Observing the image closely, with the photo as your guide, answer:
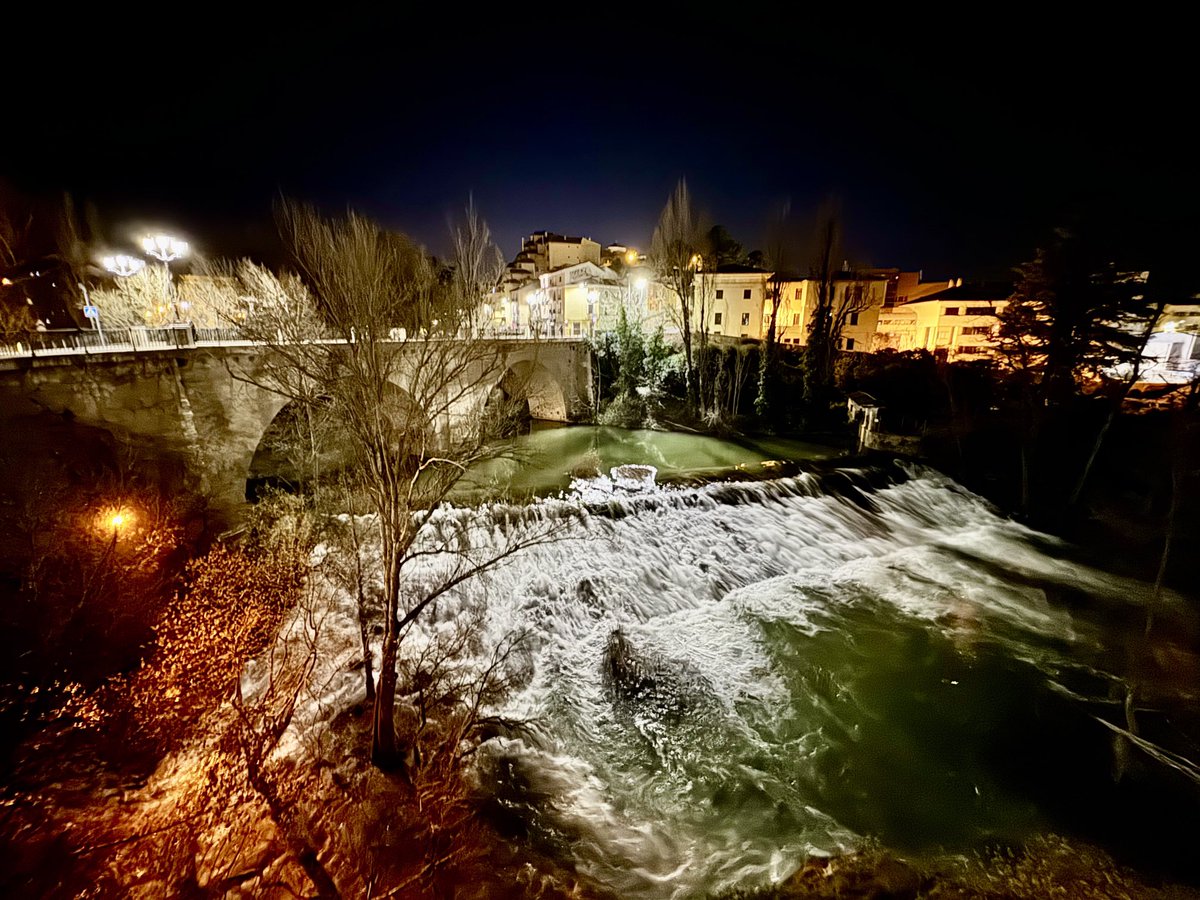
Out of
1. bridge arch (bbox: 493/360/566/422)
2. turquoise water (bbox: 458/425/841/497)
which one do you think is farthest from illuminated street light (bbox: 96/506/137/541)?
bridge arch (bbox: 493/360/566/422)

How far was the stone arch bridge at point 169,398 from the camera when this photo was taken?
11312 millimetres

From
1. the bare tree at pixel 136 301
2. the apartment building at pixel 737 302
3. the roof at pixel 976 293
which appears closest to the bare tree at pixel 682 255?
the apartment building at pixel 737 302

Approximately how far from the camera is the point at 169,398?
13.6 m

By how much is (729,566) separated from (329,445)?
16397 mm

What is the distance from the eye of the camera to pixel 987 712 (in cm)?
855

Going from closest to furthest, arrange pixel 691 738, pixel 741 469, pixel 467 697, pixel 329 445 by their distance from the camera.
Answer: pixel 691 738 < pixel 467 697 < pixel 741 469 < pixel 329 445

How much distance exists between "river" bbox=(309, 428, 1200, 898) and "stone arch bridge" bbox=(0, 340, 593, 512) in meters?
6.33

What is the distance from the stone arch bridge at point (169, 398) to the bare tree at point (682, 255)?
51.6 ft

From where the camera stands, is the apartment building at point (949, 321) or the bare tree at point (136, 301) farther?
the apartment building at point (949, 321)

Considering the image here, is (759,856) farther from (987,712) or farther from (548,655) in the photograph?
(987,712)

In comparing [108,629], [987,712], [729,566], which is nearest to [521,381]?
[729,566]

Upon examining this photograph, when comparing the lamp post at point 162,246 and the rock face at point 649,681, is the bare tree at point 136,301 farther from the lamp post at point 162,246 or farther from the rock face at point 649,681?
the rock face at point 649,681

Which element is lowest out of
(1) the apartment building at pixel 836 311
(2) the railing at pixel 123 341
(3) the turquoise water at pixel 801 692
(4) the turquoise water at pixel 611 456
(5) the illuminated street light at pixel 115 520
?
(3) the turquoise water at pixel 801 692

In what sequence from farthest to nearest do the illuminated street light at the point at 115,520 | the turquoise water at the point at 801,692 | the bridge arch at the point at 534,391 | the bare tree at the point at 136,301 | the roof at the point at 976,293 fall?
the roof at the point at 976,293, the bridge arch at the point at 534,391, the bare tree at the point at 136,301, the illuminated street light at the point at 115,520, the turquoise water at the point at 801,692
